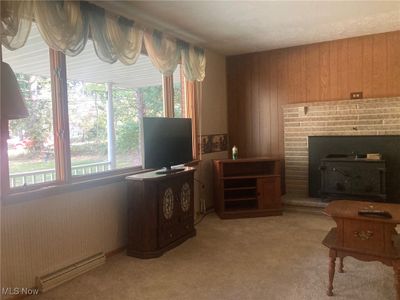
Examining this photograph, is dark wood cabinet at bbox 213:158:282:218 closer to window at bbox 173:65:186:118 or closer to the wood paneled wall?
the wood paneled wall

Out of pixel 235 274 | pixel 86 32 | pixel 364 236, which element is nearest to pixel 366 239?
pixel 364 236

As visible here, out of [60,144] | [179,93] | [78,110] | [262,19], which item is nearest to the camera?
[60,144]

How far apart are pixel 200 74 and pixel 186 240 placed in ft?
7.28

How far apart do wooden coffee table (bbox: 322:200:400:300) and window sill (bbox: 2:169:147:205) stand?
80.0 inches

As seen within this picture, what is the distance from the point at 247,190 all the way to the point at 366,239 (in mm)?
2502

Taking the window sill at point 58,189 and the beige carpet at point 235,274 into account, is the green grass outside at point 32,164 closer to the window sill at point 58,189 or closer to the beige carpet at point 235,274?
the window sill at point 58,189

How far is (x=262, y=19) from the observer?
3.64 metres

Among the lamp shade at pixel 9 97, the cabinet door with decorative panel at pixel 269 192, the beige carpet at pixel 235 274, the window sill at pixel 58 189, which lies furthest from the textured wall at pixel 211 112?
the lamp shade at pixel 9 97

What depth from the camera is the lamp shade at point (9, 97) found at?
2.16 metres

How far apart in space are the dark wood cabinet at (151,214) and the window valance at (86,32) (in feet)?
4.04

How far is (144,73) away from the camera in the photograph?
4102 millimetres

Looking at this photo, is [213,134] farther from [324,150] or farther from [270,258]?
[270,258]

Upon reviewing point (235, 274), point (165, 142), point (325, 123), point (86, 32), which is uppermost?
point (86, 32)

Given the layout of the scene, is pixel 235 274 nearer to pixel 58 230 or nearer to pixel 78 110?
pixel 58 230
